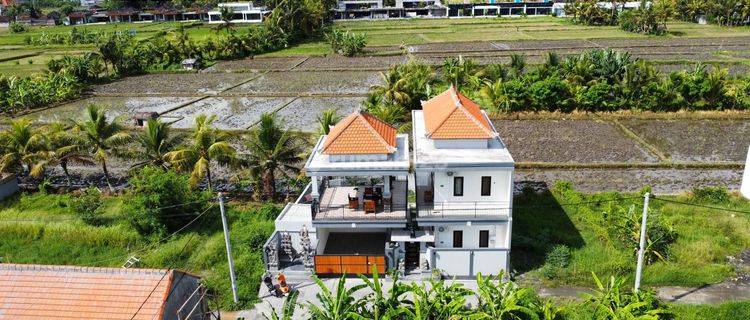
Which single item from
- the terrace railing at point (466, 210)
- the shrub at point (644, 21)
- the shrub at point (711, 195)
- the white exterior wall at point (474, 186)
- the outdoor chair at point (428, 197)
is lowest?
the shrub at point (711, 195)

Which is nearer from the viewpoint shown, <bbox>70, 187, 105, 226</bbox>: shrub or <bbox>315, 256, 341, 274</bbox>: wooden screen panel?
<bbox>315, 256, 341, 274</bbox>: wooden screen panel

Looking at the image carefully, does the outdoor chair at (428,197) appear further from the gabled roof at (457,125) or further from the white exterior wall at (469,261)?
the gabled roof at (457,125)

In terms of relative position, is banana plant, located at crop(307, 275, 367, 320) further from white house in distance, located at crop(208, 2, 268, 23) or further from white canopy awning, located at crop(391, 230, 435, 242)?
white house in distance, located at crop(208, 2, 268, 23)

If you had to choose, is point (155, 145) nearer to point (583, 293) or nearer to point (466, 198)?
point (466, 198)

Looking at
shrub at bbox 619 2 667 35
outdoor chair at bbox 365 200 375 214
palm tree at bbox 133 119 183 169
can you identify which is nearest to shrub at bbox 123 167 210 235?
palm tree at bbox 133 119 183 169

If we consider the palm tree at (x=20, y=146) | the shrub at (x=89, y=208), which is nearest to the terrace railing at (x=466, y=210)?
the shrub at (x=89, y=208)

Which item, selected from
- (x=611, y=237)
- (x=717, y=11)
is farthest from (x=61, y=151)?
(x=717, y=11)

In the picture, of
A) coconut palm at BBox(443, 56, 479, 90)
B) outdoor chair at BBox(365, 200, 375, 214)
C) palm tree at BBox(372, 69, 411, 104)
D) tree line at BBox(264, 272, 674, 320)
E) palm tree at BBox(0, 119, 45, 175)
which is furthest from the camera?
coconut palm at BBox(443, 56, 479, 90)
